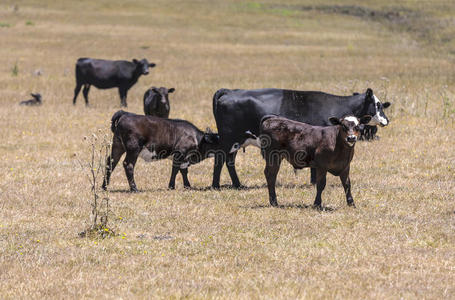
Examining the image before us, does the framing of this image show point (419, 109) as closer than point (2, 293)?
No

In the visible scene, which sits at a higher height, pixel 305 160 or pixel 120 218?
pixel 305 160

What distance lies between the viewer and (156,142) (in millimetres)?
12922

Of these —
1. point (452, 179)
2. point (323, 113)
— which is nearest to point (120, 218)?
point (323, 113)

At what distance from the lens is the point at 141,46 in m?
42.8

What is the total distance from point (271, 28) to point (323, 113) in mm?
41870

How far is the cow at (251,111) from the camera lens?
1338 cm

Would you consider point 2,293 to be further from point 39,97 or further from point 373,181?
point 39,97

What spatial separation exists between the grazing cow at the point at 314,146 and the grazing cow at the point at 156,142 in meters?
2.07

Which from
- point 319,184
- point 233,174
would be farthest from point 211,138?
point 319,184

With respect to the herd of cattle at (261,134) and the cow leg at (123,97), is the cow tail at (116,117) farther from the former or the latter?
the cow leg at (123,97)

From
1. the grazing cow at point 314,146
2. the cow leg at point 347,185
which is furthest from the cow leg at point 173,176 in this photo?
the cow leg at point 347,185

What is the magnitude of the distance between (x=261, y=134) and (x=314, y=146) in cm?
89

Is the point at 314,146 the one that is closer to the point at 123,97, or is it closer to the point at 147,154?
the point at 147,154

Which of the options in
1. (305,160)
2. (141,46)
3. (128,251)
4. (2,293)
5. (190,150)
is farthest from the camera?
(141,46)
